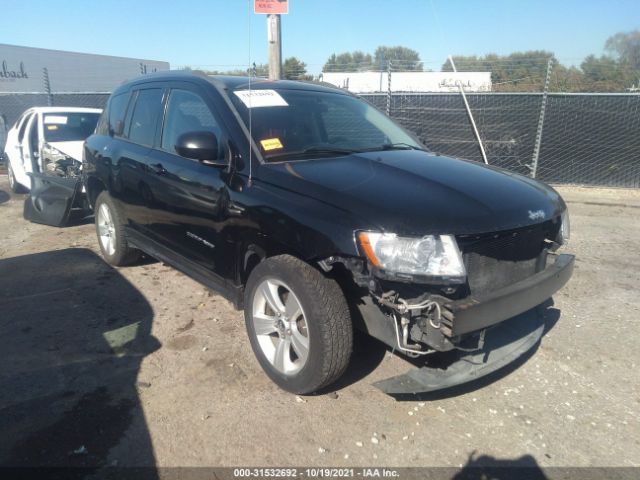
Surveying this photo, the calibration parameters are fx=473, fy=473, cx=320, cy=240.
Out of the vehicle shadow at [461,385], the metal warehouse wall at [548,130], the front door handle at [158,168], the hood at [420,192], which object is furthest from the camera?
the metal warehouse wall at [548,130]

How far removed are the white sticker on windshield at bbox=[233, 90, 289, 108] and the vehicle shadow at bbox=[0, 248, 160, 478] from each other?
1.94 meters

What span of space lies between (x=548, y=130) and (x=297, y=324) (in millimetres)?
8227

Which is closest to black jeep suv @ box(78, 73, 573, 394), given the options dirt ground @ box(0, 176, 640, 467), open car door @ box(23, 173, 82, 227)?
dirt ground @ box(0, 176, 640, 467)

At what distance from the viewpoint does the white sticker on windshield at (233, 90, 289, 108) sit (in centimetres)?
340

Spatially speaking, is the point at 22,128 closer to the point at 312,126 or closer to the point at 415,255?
the point at 312,126

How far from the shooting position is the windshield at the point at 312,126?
3258 millimetres

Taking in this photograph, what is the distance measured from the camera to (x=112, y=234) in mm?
5102

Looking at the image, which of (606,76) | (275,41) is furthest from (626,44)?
(275,41)

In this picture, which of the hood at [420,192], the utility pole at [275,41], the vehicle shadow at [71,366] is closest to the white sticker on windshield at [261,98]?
the hood at [420,192]

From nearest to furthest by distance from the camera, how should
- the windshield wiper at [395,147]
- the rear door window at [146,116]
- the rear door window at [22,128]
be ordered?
1. the windshield wiper at [395,147]
2. the rear door window at [146,116]
3. the rear door window at [22,128]

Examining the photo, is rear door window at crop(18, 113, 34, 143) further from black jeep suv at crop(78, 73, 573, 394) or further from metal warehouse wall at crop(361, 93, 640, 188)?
metal warehouse wall at crop(361, 93, 640, 188)

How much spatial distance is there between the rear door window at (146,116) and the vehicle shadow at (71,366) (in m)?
1.47

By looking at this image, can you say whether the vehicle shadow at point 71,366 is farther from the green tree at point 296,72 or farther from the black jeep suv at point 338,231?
the green tree at point 296,72

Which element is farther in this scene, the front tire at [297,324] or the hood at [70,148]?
the hood at [70,148]
